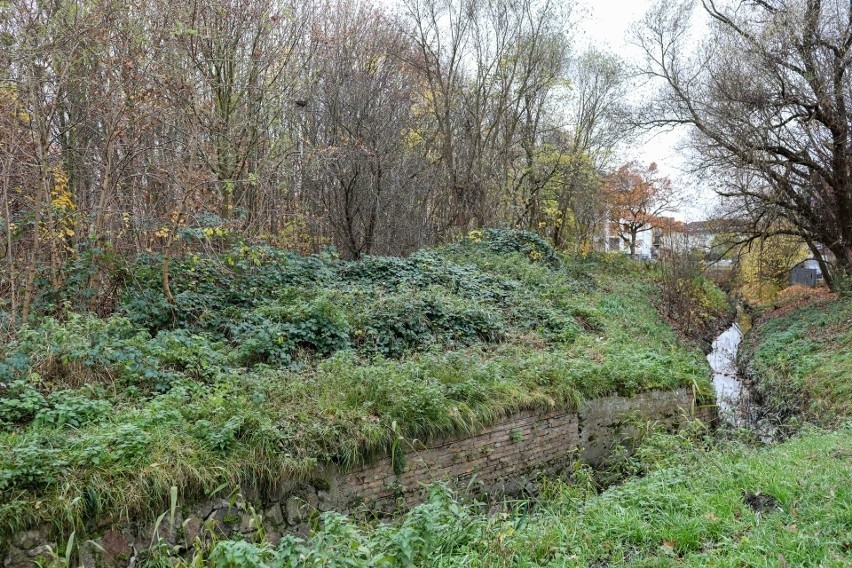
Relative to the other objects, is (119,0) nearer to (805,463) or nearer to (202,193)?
(202,193)

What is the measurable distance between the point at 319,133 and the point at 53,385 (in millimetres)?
10419

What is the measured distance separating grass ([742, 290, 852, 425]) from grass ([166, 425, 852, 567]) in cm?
485

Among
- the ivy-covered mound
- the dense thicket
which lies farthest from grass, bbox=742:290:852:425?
the dense thicket

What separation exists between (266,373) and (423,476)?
2338mm

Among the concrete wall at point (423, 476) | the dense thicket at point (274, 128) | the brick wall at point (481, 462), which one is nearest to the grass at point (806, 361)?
the concrete wall at point (423, 476)

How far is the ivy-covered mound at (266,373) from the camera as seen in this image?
14.8 ft

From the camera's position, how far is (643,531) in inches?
168

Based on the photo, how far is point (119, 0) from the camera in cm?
743

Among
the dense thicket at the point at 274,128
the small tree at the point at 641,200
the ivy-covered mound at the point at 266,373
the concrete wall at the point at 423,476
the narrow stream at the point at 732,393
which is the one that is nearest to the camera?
the concrete wall at the point at 423,476

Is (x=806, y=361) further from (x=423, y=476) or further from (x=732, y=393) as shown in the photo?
(x=423, y=476)

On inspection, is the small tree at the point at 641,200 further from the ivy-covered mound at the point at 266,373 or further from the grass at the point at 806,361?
the ivy-covered mound at the point at 266,373

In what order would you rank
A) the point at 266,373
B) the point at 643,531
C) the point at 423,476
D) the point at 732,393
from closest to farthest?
the point at 643,531 < the point at 423,476 < the point at 266,373 < the point at 732,393

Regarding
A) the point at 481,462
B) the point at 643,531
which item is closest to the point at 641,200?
the point at 481,462

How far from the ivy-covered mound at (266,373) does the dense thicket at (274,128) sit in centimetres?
120
